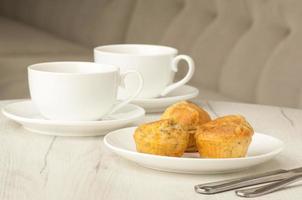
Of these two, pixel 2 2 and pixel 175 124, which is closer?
pixel 175 124

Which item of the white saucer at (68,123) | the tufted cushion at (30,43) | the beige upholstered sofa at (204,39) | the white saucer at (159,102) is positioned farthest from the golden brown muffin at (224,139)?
the tufted cushion at (30,43)

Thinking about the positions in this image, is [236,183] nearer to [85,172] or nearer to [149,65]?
[85,172]

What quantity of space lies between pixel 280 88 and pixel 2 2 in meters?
2.00

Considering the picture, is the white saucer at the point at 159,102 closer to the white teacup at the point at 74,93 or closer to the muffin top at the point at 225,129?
the white teacup at the point at 74,93

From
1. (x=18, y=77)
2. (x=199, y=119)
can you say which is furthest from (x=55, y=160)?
(x=18, y=77)

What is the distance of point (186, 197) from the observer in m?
0.61

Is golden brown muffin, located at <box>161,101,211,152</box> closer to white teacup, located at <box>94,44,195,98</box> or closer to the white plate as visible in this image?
the white plate

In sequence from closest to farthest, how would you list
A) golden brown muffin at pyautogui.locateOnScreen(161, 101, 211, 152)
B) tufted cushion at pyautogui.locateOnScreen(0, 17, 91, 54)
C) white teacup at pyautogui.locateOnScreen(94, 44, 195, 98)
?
golden brown muffin at pyautogui.locateOnScreen(161, 101, 211, 152) → white teacup at pyautogui.locateOnScreen(94, 44, 195, 98) → tufted cushion at pyautogui.locateOnScreen(0, 17, 91, 54)

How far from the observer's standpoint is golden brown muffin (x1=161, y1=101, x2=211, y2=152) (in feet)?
2.37

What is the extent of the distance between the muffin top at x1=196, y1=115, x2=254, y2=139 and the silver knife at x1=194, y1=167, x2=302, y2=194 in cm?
5

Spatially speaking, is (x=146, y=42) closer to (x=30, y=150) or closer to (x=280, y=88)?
(x=280, y=88)

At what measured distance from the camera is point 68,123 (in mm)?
801

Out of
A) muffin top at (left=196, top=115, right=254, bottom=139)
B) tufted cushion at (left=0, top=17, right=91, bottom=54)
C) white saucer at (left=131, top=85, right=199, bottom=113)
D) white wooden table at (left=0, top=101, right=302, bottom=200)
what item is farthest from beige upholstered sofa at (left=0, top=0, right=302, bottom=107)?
muffin top at (left=196, top=115, right=254, bottom=139)

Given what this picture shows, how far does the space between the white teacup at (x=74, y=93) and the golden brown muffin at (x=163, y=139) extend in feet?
0.43
